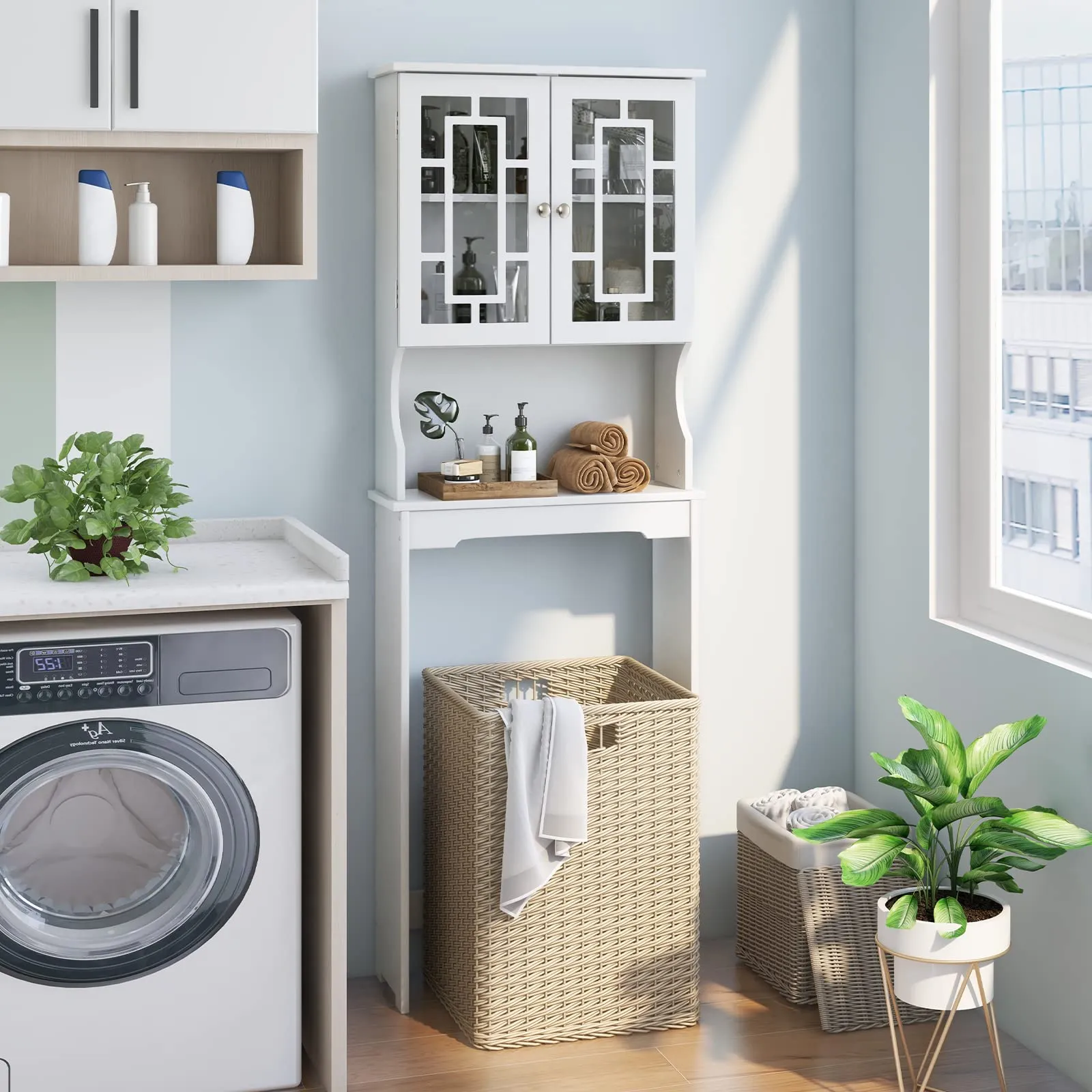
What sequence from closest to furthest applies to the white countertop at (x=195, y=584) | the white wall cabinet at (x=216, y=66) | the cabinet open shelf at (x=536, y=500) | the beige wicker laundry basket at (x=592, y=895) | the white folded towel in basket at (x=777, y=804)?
the white countertop at (x=195, y=584)
the white wall cabinet at (x=216, y=66)
the beige wicker laundry basket at (x=592, y=895)
the cabinet open shelf at (x=536, y=500)
the white folded towel in basket at (x=777, y=804)

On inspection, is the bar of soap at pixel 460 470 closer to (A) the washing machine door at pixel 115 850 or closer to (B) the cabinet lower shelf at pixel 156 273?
(B) the cabinet lower shelf at pixel 156 273

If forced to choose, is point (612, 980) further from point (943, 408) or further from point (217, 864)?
point (943, 408)

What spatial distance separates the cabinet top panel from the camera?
9.32 ft

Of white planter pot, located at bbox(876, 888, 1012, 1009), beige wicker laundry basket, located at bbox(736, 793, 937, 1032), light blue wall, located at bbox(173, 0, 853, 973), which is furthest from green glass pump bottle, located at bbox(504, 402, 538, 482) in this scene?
white planter pot, located at bbox(876, 888, 1012, 1009)

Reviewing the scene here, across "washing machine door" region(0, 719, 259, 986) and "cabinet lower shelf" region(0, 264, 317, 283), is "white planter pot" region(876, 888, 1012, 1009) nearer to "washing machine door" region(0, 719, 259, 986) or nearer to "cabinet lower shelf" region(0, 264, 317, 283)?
"washing machine door" region(0, 719, 259, 986)

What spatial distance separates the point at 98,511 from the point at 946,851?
1650mm

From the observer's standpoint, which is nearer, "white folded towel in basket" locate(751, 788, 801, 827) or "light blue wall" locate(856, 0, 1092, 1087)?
"light blue wall" locate(856, 0, 1092, 1087)

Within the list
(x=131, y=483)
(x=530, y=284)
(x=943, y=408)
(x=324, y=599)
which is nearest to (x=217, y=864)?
(x=324, y=599)

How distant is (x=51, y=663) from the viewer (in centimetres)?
247

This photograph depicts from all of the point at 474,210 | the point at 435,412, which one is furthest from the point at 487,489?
the point at 474,210

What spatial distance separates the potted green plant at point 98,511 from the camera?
254 centimetres

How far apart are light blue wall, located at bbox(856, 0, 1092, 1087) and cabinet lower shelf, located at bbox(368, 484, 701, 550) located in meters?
0.51

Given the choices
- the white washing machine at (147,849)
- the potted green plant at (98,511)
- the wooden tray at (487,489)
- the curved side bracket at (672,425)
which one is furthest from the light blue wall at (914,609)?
the potted green plant at (98,511)

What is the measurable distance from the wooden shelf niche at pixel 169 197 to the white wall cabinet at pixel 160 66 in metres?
0.04
